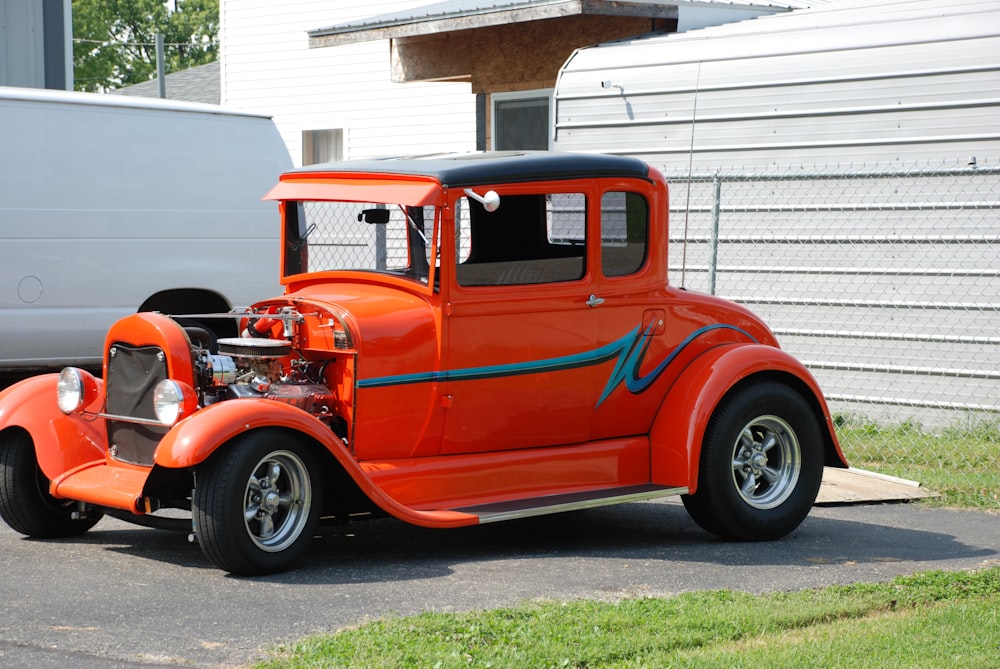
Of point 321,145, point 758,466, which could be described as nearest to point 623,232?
point 758,466

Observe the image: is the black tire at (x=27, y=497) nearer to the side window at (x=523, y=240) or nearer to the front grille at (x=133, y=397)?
the front grille at (x=133, y=397)

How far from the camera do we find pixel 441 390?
6539mm

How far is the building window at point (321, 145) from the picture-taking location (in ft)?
63.8

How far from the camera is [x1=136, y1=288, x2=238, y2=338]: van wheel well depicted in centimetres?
1123

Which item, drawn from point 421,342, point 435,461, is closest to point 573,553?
point 435,461

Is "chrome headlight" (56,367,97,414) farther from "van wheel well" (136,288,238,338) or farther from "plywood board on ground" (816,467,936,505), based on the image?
"van wheel well" (136,288,238,338)

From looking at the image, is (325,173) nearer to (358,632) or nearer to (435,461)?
(435,461)

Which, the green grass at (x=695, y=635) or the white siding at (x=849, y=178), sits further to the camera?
the white siding at (x=849, y=178)

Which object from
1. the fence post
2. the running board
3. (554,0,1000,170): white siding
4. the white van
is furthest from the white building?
the running board

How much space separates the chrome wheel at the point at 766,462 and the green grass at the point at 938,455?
1.45 meters

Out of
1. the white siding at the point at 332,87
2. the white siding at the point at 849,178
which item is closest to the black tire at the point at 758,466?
the white siding at the point at 849,178

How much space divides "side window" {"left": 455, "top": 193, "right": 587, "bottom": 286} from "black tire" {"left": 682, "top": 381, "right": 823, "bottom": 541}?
107 centimetres

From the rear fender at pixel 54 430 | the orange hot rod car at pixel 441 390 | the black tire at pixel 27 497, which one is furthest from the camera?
the black tire at pixel 27 497

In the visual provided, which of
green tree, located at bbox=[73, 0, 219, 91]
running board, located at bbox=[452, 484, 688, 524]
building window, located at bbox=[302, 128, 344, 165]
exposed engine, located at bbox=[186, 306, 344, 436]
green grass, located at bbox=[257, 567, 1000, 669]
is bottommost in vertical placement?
green grass, located at bbox=[257, 567, 1000, 669]
